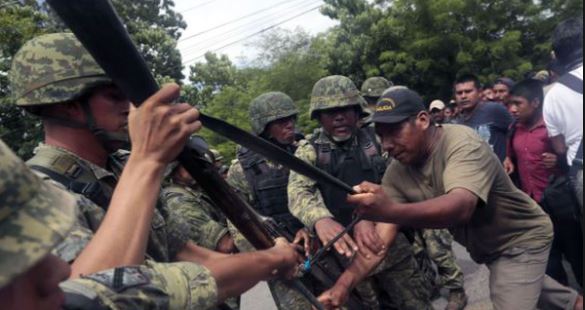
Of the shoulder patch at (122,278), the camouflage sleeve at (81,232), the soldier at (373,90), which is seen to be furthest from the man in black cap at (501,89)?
the shoulder patch at (122,278)

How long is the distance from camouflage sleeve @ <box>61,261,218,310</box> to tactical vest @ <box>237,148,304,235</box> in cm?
283

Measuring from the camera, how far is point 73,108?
6.24 feet

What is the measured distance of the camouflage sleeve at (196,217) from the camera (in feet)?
9.82

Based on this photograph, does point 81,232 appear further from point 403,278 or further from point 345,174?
point 403,278

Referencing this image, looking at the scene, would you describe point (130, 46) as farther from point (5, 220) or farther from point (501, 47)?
point (501, 47)

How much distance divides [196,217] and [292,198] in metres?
0.81

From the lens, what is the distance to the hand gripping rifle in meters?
1.16


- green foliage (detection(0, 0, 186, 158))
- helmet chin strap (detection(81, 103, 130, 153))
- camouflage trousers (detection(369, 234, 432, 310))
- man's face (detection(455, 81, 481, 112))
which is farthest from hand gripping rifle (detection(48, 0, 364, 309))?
green foliage (detection(0, 0, 186, 158))

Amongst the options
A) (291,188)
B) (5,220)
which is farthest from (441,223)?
(5,220)

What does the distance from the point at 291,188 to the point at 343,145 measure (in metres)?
0.50

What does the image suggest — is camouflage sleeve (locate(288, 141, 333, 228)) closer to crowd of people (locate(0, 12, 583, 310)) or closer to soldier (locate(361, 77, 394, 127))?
crowd of people (locate(0, 12, 583, 310))

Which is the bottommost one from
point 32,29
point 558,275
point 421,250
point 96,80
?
point 558,275

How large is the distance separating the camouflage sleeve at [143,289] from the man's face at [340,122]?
8.87 feet

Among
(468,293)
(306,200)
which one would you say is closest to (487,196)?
(306,200)
